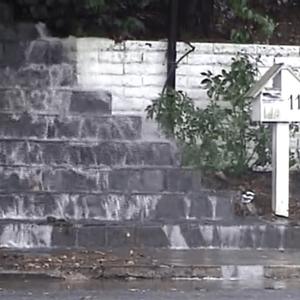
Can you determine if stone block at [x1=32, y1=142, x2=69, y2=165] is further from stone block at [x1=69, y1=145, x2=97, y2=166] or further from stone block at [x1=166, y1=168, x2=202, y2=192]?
stone block at [x1=166, y1=168, x2=202, y2=192]

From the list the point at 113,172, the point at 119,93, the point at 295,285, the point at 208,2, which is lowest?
the point at 295,285

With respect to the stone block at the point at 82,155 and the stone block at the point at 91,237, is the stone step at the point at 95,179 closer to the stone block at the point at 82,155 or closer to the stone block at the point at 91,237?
the stone block at the point at 82,155

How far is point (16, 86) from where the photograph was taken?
13.5m

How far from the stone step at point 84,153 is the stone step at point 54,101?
28.6 inches

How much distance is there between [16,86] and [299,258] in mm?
4567

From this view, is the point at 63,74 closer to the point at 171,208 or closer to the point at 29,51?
the point at 29,51

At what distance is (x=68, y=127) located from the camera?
12.8 meters

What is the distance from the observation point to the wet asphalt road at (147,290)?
29.8 feet

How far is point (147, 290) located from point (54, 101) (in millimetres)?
4449

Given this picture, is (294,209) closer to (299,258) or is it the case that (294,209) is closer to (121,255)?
(299,258)

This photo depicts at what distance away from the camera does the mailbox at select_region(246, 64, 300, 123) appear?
12.1 meters

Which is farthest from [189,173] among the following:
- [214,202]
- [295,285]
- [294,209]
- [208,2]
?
[208,2]

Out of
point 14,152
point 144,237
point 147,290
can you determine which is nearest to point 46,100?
point 14,152

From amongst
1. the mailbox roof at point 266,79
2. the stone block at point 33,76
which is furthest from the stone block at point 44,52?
the mailbox roof at point 266,79
